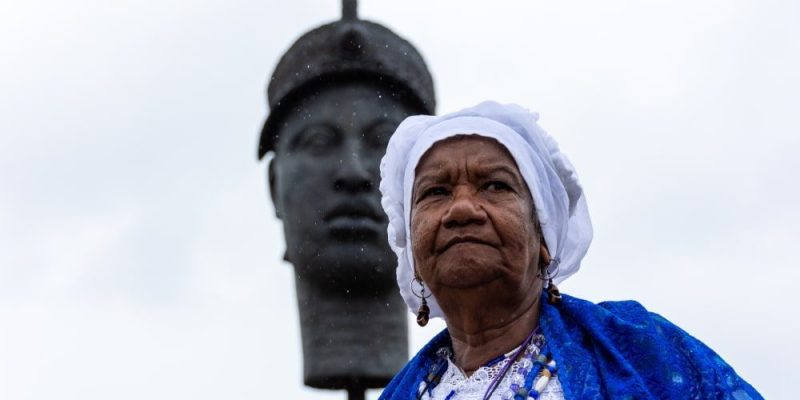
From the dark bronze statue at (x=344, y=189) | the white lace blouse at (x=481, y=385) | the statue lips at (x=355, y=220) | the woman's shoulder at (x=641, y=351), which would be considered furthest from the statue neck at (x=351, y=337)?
the woman's shoulder at (x=641, y=351)

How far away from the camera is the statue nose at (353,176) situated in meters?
6.38

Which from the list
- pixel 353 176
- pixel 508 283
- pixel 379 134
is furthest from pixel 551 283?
pixel 379 134

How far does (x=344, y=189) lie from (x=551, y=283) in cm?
327

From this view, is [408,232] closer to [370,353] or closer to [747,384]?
[747,384]

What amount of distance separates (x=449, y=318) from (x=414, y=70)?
355 cm

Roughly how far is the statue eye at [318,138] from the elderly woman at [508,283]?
319 cm

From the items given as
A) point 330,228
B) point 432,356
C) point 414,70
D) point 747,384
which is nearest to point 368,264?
point 330,228

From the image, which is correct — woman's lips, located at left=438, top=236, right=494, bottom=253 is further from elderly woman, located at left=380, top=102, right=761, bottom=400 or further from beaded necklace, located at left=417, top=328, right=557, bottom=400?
beaded necklace, located at left=417, top=328, right=557, bottom=400

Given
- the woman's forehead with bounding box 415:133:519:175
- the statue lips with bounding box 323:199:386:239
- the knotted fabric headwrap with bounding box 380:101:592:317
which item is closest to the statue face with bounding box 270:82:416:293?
the statue lips with bounding box 323:199:386:239

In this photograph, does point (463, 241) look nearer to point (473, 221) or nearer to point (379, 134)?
point (473, 221)

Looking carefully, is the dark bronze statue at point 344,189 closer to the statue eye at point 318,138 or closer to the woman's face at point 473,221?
the statue eye at point 318,138

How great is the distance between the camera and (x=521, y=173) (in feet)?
10.3

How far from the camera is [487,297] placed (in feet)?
10.1

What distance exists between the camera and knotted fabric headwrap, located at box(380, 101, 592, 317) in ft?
10.4
